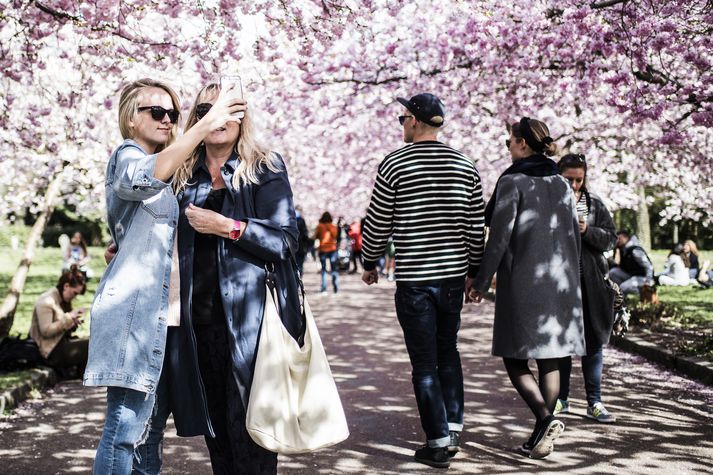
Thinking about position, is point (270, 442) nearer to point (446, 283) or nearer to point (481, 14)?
point (446, 283)

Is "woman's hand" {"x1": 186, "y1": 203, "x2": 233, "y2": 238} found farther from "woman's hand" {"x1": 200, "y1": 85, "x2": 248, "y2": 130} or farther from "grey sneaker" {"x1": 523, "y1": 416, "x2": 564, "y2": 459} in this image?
"grey sneaker" {"x1": 523, "y1": 416, "x2": 564, "y2": 459}

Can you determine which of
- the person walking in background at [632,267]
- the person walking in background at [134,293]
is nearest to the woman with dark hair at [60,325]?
the person walking in background at [134,293]

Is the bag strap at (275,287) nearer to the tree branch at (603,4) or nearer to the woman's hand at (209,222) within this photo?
the woman's hand at (209,222)

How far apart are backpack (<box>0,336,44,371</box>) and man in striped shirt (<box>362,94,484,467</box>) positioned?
4.37 meters

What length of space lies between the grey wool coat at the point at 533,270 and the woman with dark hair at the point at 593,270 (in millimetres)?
555

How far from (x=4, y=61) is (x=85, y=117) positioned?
14.2 ft

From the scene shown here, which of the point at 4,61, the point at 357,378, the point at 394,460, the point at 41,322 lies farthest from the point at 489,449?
the point at 4,61

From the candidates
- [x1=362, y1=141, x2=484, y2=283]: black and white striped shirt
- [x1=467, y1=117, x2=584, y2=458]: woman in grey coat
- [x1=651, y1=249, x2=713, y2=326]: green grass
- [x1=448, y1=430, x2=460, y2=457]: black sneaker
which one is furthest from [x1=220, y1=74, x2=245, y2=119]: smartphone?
[x1=651, y1=249, x2=713, y2=326]: green grass

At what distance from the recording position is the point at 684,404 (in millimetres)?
6641

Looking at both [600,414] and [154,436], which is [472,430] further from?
[154,436]

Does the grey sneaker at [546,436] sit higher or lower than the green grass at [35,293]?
lower

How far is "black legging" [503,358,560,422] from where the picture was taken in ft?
16.7

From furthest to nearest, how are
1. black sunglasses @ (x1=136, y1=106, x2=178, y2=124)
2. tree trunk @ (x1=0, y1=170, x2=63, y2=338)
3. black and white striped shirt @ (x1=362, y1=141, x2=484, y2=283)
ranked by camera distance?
tree trunk @ (x1=0, y1=170, x2=63, y2=338)
black and white striped shirt @ (x1=362, y1=141, x2=484, y2=283)
black sunglasses @ (x1=136, y1=106, x2=178, y2=124)

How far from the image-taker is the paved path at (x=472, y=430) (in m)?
4.92
